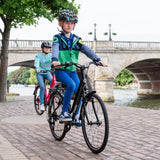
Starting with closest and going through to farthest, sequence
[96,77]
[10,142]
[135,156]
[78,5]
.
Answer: [135,156], [10,142], [78,5], [96,77]

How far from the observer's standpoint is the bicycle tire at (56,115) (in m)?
4.54

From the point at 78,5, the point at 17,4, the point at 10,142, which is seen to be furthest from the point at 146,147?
the point at 78,5

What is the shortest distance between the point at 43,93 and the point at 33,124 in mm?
1459

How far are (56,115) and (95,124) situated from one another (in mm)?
1004

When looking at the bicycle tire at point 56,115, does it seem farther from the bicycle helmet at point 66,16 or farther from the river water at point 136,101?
the river water at point 136,101

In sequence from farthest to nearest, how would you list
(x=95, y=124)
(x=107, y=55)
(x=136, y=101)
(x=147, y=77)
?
(x=147, y=77) < (x=136, y=101) < (x=107, y=55) < (x=95, y=124)

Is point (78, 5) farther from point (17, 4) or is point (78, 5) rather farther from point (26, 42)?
point (26, 42)

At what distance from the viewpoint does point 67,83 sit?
4.06 meters

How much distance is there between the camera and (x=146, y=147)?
409 centimetres

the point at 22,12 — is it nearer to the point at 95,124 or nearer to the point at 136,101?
the point at 95,124

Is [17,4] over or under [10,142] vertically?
over

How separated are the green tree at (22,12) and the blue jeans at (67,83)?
758cm

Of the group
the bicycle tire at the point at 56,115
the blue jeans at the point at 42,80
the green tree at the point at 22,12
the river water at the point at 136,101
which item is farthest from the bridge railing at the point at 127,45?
the bicycle tire at the point at 56,115

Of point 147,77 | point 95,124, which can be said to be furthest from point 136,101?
point 95,124
